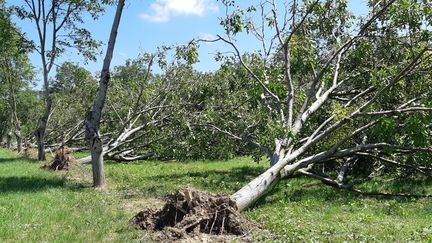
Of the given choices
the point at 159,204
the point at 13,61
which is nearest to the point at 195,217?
the point at 159,204

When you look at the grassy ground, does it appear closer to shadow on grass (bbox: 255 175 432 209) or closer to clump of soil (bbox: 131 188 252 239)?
shadow on grass (bbox: 255 175 432 209)

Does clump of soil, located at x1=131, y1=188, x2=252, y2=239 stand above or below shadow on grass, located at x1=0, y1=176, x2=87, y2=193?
below

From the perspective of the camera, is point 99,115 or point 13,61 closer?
point 99,115

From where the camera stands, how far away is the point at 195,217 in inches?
287

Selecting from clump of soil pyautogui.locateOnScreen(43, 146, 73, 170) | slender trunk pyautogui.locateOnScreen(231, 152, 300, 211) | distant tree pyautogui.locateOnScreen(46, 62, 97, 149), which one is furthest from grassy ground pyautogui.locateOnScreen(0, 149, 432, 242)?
distant tree pyautogui.locateOnScreen(46, 62, 97, 149)

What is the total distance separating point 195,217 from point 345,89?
9036 millimetres

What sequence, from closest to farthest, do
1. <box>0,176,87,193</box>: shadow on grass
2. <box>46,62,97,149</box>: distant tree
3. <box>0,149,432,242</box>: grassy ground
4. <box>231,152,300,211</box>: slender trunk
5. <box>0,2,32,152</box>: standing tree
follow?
<box>0,149,432,242</box>: grassy ground → <box>231,152,300,211</box>: slender trunk → <box>0,176,87,193</box>: shadow on grass → <box>0,2,32,152</box>: standing tree → <box>46,62,97,149</box>: distant tree

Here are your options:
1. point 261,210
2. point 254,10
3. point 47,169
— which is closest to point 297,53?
point 254,10

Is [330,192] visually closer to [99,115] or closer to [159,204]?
[159,204]

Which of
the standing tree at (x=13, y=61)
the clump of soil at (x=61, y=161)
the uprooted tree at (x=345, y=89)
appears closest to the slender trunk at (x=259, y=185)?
the uprooted tree at (x=345, y=89)

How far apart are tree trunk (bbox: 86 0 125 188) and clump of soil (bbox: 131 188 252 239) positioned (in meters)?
4.85

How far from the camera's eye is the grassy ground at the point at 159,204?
7.00 m

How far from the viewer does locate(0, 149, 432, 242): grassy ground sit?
7004 millimetres

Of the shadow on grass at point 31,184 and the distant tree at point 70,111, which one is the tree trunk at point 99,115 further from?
the distant tree at point 70,111
